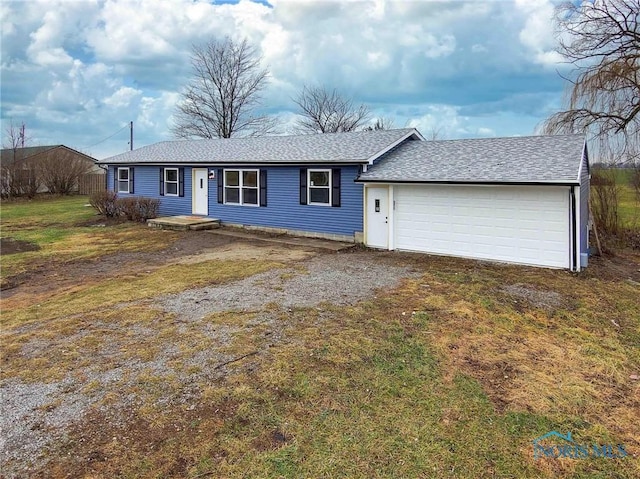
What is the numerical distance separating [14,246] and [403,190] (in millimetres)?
11454

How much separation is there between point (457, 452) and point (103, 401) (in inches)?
121

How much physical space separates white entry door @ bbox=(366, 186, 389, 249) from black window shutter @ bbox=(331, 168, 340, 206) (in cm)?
115

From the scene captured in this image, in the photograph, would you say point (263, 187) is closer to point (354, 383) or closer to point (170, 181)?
point (170, 181)

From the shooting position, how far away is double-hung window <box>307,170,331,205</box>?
13516 millimetres

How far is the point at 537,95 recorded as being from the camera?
15.1 meters

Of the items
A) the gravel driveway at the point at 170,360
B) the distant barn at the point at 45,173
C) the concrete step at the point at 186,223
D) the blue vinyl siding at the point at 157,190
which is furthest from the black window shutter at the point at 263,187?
the distant barn at the point at 45,173

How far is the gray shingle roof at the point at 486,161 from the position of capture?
9.84 meters

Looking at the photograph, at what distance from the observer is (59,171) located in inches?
1146

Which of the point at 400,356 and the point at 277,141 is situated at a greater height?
the point at 277,141

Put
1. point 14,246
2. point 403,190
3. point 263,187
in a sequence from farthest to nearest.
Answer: point 263,187 < point 14,246 < point 403,190

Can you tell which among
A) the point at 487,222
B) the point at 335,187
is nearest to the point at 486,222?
the point at 487,222

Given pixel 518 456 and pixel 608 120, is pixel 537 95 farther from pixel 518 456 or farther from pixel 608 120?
pixel 518 456

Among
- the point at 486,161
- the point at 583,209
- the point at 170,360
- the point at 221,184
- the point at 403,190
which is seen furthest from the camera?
the point at 221,184

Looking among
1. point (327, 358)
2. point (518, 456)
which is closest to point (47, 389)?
point (327, 358)
